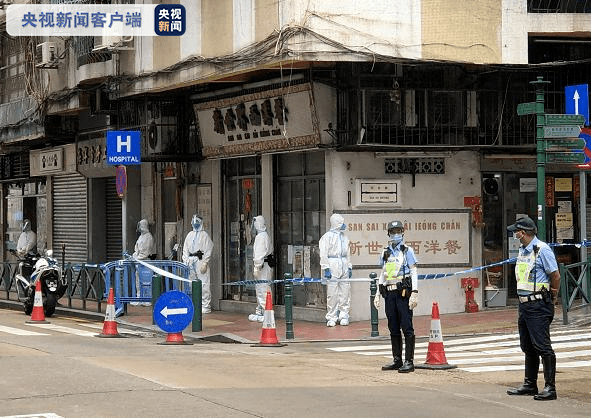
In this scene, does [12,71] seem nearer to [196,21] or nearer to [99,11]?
[99,11]

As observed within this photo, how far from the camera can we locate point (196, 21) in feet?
75.0

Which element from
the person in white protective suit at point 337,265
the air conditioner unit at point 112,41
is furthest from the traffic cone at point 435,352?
the air conditioner unit at point 112,41

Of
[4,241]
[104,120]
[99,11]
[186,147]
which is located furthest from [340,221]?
[4,241]

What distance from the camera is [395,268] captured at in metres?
14.5

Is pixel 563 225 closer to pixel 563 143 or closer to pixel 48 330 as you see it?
pixel 563 143

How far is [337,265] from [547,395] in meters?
9.02

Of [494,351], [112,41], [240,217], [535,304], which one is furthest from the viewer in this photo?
[112,41]

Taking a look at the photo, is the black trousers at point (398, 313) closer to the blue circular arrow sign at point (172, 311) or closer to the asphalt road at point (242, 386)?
the asphalt road at point (242, 386)

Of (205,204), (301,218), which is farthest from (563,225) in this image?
(205,204)

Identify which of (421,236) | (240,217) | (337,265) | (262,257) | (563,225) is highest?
(240,217)

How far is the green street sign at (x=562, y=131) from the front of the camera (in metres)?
18.1

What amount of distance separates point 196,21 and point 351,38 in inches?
170

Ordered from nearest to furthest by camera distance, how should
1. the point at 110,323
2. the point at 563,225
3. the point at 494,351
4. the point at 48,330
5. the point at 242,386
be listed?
the point at 242,386 → the point at 494,351 → the point at 110,323 → the point at 48,330 → the point at 563,225

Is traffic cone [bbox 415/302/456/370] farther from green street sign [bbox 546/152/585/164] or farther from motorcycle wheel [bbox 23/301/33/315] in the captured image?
motorcycle wheel [bbox 23/301/33/315]
